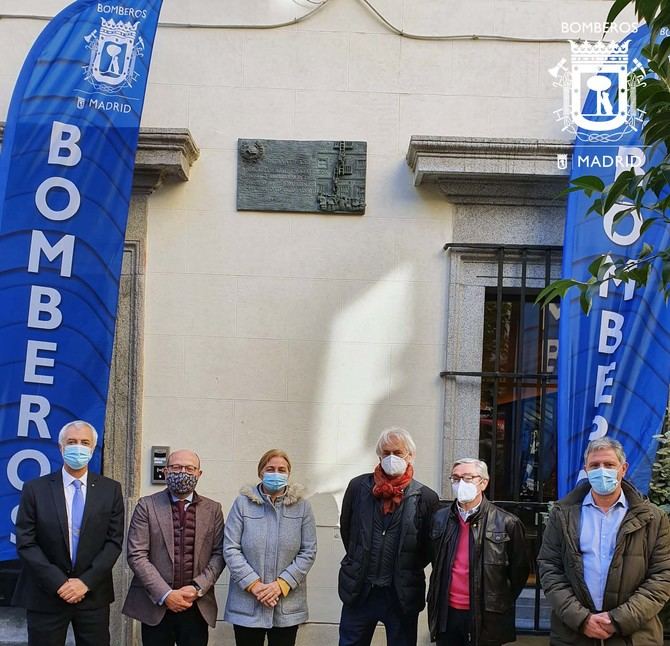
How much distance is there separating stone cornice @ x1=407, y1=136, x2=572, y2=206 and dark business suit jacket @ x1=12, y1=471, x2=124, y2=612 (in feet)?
10.0

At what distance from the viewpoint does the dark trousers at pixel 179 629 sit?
5.11 metres

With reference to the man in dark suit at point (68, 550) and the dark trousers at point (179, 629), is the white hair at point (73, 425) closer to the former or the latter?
the man in dark suit at point (68, 550)

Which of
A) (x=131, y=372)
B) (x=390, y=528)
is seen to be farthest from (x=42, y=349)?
(x=390, y=528)

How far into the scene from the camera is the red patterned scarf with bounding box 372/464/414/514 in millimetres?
5055

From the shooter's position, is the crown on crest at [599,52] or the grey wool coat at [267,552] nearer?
the grey wool coat at [267,552]

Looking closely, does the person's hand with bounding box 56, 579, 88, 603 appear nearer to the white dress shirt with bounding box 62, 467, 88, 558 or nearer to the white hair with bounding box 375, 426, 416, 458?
the white dress shirt with bounding box 62, 467, 88, 558

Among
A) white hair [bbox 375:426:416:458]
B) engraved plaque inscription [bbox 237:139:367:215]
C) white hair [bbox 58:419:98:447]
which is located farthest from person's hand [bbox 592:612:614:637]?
engraved plaque inscription [bbox 237:139:367:215]

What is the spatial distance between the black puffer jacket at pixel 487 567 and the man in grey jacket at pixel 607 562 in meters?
0.22

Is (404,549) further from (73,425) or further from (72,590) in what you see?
(73,425)

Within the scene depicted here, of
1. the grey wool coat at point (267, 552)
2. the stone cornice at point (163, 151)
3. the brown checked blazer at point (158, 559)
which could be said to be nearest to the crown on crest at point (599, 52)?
the stone cornice at point (163, 151)

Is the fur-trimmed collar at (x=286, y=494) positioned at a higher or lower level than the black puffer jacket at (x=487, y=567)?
higher

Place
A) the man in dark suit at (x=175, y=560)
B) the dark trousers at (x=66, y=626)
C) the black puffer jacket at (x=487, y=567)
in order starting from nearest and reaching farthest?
the black puffer jacket at (x=487, y=567)
the dark trousers at (x=66, y=626)
the man in dark suit at (x=175, y=560)

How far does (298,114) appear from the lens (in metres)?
6.59

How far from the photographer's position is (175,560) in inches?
201
